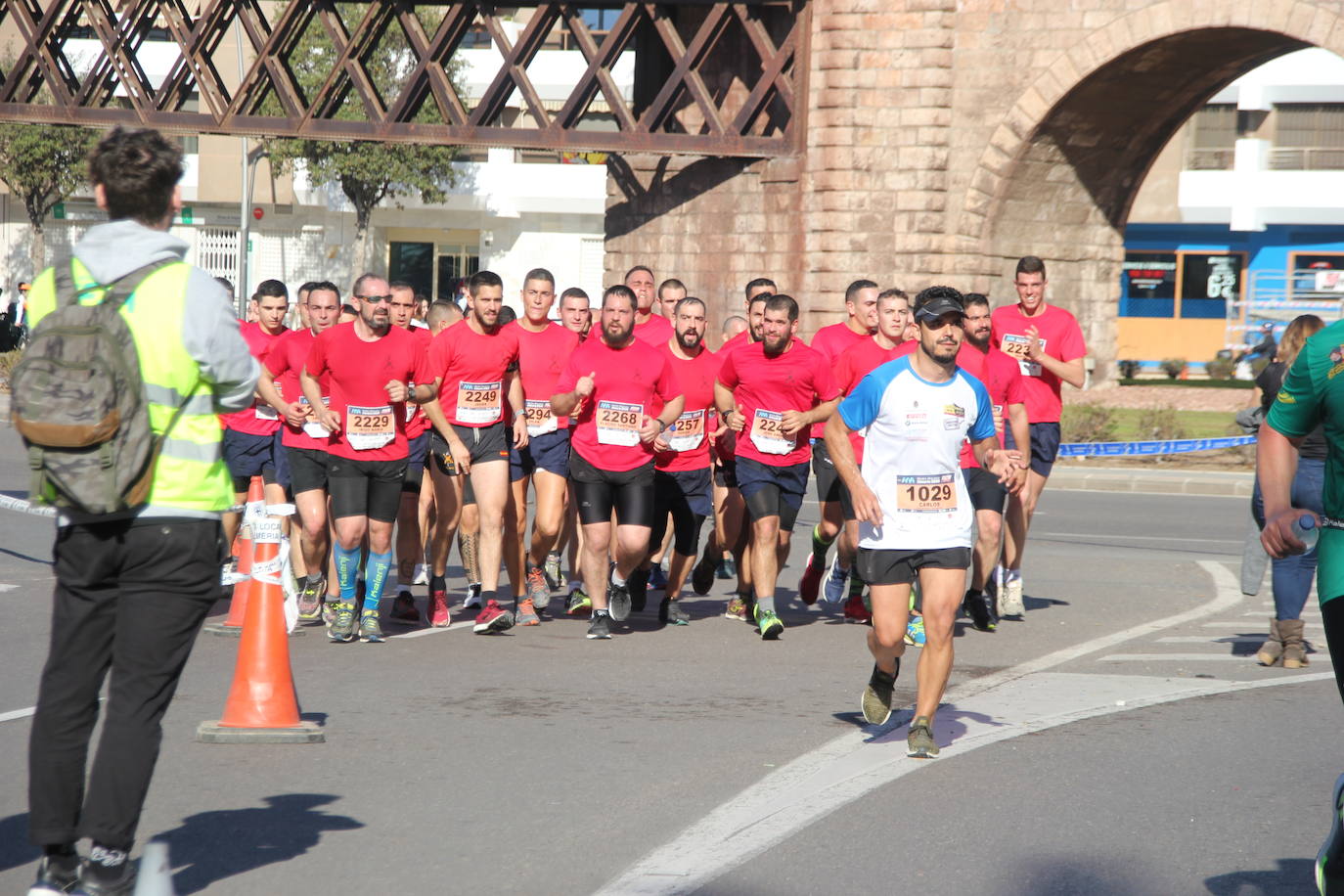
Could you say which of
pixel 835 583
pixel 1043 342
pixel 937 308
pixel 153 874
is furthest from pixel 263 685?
pixel 1043 342

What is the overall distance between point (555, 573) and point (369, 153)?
1395 inches

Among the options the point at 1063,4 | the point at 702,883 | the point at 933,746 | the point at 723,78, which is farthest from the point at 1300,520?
the point at 723,78

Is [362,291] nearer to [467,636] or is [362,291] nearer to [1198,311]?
[467,636]

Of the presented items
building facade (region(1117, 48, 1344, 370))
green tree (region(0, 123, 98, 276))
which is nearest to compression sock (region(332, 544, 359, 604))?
building facade (region(1117, 48, 1344, 370))

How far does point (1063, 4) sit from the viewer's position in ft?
80.8

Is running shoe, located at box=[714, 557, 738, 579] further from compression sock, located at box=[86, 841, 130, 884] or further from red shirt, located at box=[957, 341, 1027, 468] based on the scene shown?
compression sock, located at box=[86, 841, 130, 884]

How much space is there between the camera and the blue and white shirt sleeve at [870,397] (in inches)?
275

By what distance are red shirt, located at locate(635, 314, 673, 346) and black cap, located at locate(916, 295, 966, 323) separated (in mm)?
4829

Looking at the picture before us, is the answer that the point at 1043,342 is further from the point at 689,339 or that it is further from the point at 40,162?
the point at 40,162

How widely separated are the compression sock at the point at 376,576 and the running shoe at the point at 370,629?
6 centimetres

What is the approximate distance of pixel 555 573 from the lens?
40.0 ft

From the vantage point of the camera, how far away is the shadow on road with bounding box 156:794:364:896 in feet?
16.2

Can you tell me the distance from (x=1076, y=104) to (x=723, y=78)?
19.5ft

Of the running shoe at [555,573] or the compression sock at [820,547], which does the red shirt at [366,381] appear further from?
the compression sock at [820,547]
